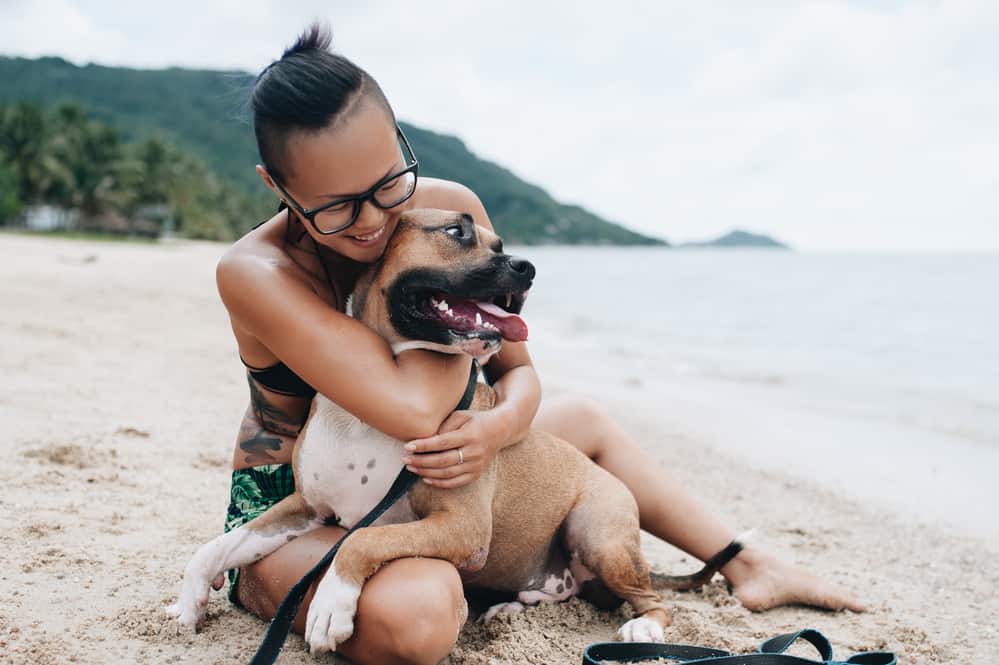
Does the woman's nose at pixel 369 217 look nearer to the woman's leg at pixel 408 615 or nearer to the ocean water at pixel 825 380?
the woman's leg at pixel 408 615

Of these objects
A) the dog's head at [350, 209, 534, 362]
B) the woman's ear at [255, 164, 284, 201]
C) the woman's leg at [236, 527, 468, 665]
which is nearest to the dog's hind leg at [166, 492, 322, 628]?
the woman's leg at [236, 527, 468, 665]

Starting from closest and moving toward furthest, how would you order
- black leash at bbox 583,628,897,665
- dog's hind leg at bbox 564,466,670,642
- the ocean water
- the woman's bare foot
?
black leash at bbox 583,628,897,665, dog's hind leg at bbox 564,466,670,642, the woman's bare foot, the ocean water

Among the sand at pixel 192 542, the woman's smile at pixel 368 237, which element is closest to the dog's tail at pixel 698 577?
the sand at pixel 192 542

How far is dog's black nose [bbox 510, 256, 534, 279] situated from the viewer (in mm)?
2693

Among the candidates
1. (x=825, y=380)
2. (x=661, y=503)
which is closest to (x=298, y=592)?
(x=661, y=503)

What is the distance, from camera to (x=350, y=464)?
281 cm

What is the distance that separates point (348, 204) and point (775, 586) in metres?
2.55

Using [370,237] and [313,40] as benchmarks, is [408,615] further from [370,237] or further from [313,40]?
[313,40]

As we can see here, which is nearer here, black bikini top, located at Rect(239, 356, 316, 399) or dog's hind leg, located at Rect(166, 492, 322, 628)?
dog's hind leg, located at Rect(166, 492, 322, 628)

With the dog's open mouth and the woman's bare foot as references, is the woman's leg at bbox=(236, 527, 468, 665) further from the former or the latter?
the woman's bare foot

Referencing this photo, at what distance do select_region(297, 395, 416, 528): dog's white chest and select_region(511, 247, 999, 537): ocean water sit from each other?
4.24 meters

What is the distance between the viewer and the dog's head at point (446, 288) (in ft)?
8.87

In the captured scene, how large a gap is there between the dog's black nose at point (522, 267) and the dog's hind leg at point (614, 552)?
1.08m

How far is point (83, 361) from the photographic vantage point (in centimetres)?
755
